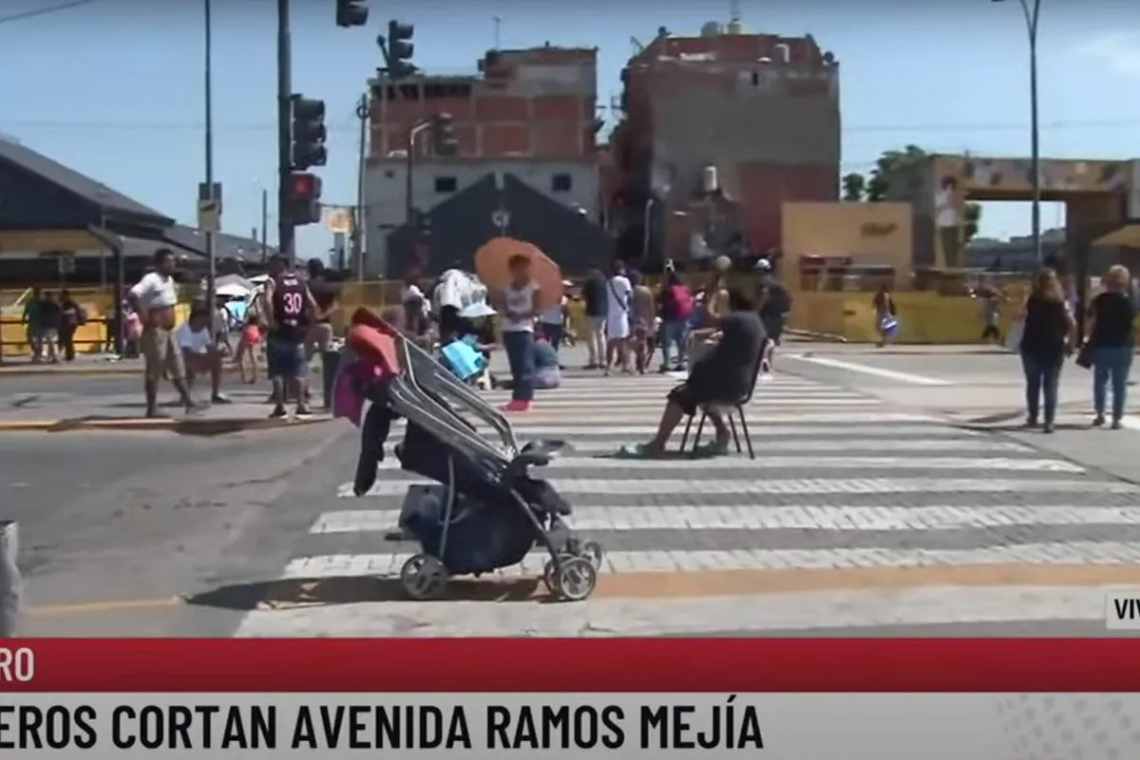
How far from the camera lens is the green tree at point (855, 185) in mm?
8511

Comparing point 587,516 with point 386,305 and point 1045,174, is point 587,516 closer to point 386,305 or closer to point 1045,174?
point 386,305

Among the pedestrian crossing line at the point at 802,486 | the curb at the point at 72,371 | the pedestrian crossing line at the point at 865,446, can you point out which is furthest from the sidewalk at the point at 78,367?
the pedestrian crossing line at the point at 802,486

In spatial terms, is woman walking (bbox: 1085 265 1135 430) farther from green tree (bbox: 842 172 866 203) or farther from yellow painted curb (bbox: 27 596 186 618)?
yellow painted curb (bbox: 27 596 186 618)

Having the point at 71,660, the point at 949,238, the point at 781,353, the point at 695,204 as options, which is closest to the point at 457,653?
the point at 71,660

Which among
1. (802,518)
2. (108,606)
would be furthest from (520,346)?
(108,606)

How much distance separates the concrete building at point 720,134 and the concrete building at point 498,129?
156mm

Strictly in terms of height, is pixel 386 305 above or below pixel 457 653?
above

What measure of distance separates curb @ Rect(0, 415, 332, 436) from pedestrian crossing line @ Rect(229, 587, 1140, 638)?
28.9ft

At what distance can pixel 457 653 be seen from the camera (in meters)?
5.11

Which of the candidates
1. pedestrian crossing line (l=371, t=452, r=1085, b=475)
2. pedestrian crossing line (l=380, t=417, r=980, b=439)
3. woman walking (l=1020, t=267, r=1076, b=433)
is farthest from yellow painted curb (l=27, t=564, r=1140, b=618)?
woman walking (l=1020, t=267, r=1076, b=433)

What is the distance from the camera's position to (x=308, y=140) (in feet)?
46.5

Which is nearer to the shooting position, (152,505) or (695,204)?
(695,204)

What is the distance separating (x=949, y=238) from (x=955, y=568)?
39.7 feet

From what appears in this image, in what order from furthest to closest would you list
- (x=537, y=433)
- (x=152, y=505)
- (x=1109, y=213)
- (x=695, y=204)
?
1. (x=1109, y=213)
2. (x=537, y=433)
3. (x=152, y=505)
4. (x=695, y=204)
